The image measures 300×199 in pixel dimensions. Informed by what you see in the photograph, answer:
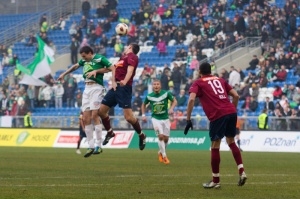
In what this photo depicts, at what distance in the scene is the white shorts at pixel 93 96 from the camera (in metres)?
22.1

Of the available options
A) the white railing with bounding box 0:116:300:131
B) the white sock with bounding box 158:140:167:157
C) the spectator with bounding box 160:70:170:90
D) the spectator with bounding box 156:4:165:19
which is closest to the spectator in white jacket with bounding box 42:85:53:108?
the white railing with bounding box 0:116:300:131

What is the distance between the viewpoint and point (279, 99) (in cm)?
4103

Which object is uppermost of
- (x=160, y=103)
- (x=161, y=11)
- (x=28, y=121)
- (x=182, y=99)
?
(x=161, y=11)

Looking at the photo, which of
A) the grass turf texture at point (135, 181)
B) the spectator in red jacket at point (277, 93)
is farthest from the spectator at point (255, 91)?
the grass turf texture at point (135, 181)

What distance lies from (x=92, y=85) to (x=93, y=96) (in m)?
0.29

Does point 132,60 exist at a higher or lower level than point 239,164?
higher

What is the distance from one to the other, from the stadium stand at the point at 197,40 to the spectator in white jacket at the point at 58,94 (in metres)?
0.34

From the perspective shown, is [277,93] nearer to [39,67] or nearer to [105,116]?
[39,67]

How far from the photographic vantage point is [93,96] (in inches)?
872

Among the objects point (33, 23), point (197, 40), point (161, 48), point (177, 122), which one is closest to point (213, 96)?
point (177, 122)

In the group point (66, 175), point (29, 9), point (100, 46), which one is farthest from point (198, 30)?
point (66, 175)

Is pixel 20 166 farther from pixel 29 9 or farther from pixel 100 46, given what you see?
pixel 29 9

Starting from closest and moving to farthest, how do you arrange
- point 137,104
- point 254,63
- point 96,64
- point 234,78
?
point 96,64 → point 234,78 → point 254,63 → point 137,104

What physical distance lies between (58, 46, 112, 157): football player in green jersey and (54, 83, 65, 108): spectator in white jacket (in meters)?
27.0
